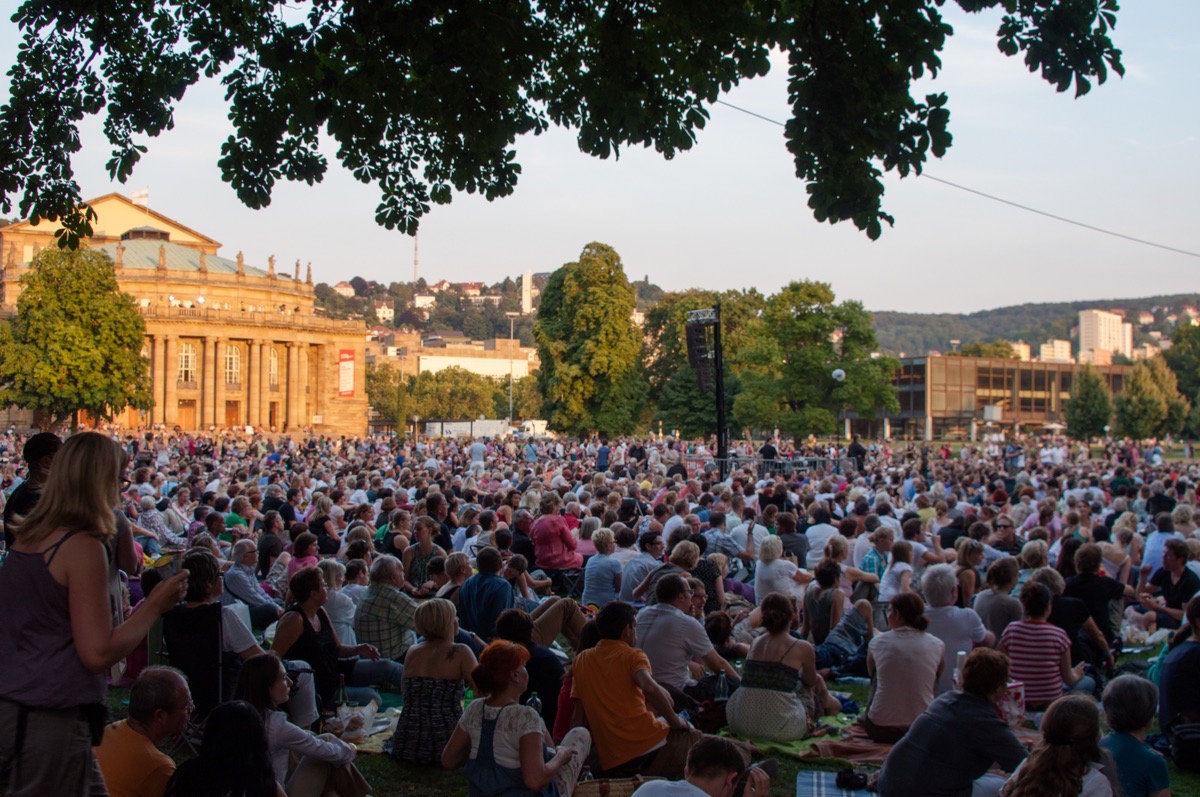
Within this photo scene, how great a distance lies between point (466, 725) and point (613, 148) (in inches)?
176

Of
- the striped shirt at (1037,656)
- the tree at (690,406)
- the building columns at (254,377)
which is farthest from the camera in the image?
the building columns at (254,377)

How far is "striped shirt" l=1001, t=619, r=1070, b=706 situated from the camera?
297 inches

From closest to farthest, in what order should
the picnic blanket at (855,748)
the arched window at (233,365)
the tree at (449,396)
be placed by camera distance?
the picnic blanket at (855,748), the arched window at (233,365), the tree at (449,396)

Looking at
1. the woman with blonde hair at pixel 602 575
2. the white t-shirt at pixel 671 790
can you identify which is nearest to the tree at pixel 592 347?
the woman with blonde hair at pixel 602 575

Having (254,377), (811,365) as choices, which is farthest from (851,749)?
(254,377)

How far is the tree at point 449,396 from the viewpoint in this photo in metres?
102

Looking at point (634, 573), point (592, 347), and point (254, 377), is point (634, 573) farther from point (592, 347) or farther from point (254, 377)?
point (254, 377)

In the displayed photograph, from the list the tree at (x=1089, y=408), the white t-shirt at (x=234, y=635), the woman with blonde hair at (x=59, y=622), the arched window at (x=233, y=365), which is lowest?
the white t-shirt at (x=234, y=635)

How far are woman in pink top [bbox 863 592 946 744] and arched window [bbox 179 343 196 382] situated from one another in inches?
3048

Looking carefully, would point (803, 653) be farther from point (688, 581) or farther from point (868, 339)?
point (868, 339)

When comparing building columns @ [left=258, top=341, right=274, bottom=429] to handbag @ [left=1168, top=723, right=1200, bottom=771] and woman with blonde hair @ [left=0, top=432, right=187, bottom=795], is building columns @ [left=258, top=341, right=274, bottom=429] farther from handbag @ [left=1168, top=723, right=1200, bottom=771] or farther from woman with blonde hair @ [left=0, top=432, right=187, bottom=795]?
woman with blonde hair @ [left=0, top=432, right=187, bottom=795]

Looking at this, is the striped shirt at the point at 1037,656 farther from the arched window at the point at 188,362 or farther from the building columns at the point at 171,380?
the arched window at the point at 188,362

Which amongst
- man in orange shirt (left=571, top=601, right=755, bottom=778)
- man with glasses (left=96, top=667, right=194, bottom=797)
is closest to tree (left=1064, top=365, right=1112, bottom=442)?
man in orange shirt (left=571, top=601, right=755, bottom=778)

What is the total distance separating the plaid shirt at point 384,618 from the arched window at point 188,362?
74.3 metres
